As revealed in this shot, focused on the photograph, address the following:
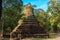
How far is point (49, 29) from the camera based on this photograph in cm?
Result: 3891

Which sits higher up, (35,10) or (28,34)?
(35,10)

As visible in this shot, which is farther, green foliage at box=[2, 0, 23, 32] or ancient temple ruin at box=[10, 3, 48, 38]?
ancient temple ruin at box=[10, 3, 48, 38]

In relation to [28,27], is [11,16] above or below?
above

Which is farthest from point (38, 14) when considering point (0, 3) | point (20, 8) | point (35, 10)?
point (0, 3)

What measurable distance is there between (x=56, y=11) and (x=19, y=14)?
26.6ft

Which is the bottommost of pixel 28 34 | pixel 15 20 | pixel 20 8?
pixel 28 34

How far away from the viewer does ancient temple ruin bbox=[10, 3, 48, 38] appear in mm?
31656

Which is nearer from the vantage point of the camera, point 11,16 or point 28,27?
point 11,16

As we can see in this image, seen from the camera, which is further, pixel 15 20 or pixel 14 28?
pixel 14 28

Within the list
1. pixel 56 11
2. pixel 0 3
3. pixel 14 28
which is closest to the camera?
pixel 0 3

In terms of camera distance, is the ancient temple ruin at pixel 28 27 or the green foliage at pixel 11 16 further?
the ancient temple ruin at pixel 28 27

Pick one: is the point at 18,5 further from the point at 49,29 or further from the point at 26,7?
the point at 49,29

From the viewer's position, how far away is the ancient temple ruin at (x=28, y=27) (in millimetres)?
31656

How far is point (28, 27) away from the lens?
34281 millimetres
